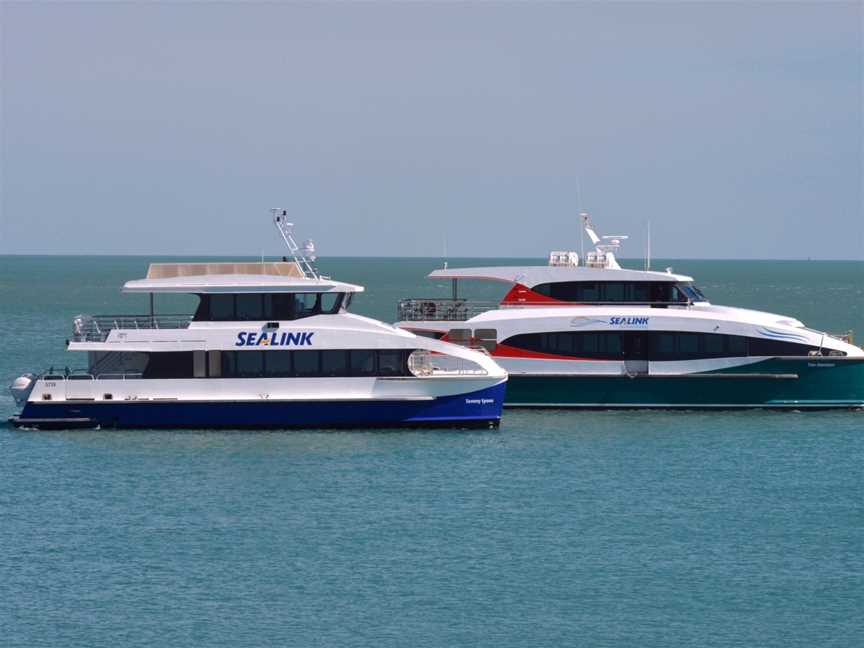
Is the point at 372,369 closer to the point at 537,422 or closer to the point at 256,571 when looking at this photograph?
the point at 537,422

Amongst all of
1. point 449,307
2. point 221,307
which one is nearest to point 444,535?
point 221,307

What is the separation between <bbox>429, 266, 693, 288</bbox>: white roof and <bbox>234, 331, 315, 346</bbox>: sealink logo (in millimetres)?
7308

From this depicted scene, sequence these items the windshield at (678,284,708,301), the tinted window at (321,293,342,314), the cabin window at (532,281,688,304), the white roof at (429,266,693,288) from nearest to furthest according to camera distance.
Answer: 1. the tinted window at (321,293,342,314)
2. the white roof at (429,266,693,288)
3. the cabin window at (532,281,688,304)
4. the windshield at (678,284,708,301)

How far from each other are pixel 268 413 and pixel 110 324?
4.45 m

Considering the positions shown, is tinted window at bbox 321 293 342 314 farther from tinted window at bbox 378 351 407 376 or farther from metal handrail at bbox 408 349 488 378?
metal handrail at bbox 408 349 488 378

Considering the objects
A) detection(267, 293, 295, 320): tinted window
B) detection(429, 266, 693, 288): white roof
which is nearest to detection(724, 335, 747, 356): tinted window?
detection(429, 266, 693, 288): white roof

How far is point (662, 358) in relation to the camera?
4284cm

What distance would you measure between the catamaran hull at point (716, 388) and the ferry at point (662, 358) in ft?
0.09

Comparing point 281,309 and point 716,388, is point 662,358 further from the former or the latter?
point 281,309

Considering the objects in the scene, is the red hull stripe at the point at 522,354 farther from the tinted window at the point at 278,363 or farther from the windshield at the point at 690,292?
Result: the tinted window at the point at 278,363

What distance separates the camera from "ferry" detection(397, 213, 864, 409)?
139 ft

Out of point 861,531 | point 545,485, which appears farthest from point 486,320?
point 861,531

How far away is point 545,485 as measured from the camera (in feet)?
108

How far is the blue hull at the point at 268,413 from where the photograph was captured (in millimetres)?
37750
